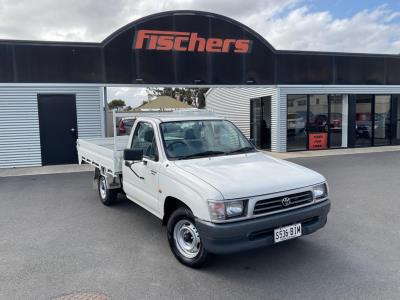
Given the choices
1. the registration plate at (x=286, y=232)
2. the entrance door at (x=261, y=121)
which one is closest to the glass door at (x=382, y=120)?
the entrance door at (x=261, y=121)

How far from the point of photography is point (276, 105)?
14.5 meters

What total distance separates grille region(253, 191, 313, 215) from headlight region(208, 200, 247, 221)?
0.22 m

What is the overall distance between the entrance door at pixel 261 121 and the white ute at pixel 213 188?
10.6m

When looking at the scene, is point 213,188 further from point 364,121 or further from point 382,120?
point 382,120

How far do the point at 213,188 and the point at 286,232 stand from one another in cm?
100

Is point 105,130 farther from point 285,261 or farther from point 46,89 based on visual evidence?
point 285,261

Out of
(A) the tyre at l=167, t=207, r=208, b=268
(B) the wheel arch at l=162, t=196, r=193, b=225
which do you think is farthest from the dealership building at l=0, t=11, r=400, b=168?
(A) the tyre at l=167, t=207, r=208, b=268

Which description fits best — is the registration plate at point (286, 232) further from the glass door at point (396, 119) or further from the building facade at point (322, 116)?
the glass door at point (396, 119)

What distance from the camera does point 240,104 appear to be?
59.5 ft

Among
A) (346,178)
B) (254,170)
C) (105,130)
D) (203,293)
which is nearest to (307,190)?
(254,170)

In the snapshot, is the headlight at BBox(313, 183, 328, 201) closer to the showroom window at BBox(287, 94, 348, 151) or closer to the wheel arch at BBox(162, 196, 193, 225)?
the wheel arch at BBox(162, 196, 193, 225)

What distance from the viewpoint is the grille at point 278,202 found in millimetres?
3689

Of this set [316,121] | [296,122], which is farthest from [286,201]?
[316,121]

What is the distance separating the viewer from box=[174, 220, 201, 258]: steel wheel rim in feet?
13.1
